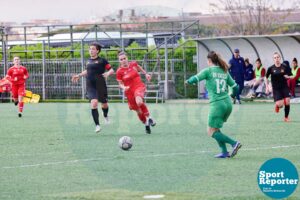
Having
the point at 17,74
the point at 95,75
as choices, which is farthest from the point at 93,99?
the point at 17,74

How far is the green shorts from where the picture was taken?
1583 cm

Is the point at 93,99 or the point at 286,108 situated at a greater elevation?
the point at 93,99

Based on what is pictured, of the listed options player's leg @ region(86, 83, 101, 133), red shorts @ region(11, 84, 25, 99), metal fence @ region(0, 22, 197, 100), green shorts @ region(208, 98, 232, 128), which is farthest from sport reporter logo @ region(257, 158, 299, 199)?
metal fence @ region(0, 22, 197, 100)

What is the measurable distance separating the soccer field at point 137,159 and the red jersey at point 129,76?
112cm

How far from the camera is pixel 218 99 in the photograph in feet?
52.3

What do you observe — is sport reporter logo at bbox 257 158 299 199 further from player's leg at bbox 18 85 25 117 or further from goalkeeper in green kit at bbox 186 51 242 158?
player's leg at bbox 18 85 25 117

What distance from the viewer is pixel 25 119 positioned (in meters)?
28.6

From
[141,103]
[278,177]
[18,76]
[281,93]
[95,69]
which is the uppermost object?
[95,69]

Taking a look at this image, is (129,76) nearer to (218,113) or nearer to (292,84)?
(218,113)

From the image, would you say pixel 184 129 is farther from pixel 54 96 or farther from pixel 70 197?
pixel 54 96

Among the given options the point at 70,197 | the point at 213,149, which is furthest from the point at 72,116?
the point at 70,197

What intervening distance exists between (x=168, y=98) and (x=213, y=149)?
2298 centimetres

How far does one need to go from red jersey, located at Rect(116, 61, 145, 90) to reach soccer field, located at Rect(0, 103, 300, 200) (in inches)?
44.0

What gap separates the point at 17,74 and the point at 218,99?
627 inches
